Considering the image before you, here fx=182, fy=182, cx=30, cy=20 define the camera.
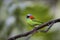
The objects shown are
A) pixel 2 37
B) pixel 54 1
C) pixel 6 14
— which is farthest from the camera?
pixel 54 1

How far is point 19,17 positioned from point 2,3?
0.63 ft

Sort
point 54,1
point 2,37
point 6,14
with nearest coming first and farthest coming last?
point 2,37
point 6,14
point 54,1

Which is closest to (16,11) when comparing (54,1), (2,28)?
(2,28)

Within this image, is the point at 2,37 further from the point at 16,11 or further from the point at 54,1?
the point at 54,1

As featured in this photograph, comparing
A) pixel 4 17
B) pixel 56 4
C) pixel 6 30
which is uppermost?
pixel 56 4

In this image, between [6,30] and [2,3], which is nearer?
[6,30]

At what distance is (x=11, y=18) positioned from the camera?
3.76 feet

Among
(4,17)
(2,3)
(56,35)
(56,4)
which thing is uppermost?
(56,4)

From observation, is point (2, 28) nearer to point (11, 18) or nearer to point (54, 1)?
point (11, 18)

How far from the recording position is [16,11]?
1153mm

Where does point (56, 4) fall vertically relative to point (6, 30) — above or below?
above

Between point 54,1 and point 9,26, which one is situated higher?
point 54,1

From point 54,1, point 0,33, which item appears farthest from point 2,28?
point 54,1

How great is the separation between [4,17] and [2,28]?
84mm
